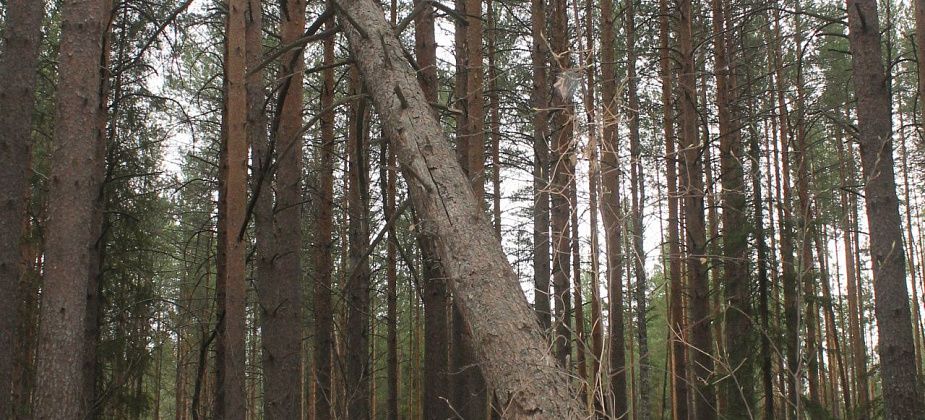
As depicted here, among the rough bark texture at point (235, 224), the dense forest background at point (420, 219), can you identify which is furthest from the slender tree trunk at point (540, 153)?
the rough bark texture at point (235, 224)

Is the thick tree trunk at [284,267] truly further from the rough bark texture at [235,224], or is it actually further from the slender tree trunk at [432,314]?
the slender tree trunk at [432,314]

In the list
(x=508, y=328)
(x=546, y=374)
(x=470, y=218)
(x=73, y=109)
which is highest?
(x=73, y=109)

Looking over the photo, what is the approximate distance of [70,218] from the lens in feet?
19.0

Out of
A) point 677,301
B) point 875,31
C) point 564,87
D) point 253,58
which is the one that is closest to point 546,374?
point 564,87

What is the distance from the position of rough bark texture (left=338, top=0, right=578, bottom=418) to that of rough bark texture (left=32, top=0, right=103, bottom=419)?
3430 mm

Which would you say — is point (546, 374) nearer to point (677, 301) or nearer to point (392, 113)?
point (392, 113)

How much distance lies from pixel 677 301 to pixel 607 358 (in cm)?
1334

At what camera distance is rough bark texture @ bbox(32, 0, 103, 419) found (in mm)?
5570

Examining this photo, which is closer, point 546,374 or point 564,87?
point 546,374

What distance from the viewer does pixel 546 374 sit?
274cm

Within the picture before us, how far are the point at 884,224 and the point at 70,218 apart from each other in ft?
25.5

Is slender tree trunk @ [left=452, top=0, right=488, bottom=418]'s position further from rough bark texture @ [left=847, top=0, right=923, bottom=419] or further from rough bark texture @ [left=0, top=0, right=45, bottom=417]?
rough bark texture @ [left=0, top=0, right=45, bottom=417]

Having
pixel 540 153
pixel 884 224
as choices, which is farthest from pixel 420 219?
pixel 540 153

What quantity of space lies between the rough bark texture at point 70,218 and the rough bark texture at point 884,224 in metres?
7.33
